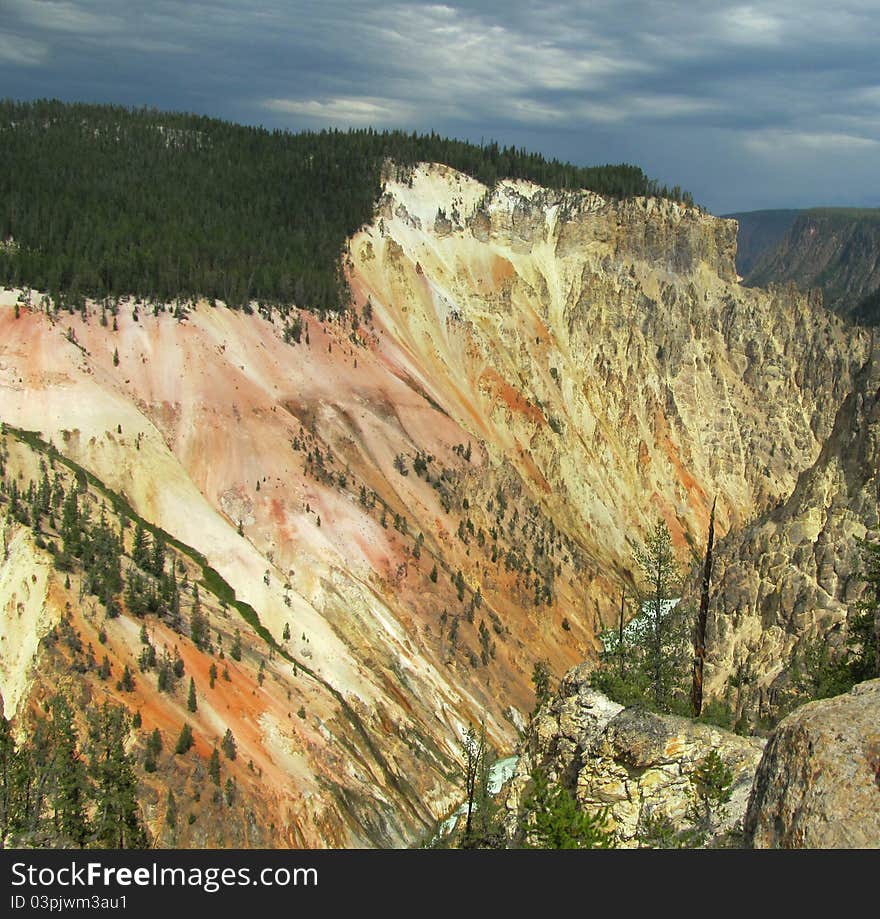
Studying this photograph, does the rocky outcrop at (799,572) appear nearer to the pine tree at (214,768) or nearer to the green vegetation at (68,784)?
the pine tree at (214,768)

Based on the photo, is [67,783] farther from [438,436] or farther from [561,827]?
[438,436]

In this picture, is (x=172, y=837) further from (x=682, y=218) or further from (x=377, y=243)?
(x=682, y=218)

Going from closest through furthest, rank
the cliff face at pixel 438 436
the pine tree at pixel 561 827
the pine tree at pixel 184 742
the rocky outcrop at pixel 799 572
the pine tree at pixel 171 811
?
the pine tree at pixel 561 827, the pine tree at pixel 171 811, the pine tree at pixel 184 742, the rocky outcrop at pixel 799 572, the cliff face at pixel 438 436

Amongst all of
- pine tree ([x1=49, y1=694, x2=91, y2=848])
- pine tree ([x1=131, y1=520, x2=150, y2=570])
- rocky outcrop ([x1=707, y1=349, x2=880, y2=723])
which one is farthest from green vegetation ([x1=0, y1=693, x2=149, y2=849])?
rocky outcrop ([x1=707, y1=349, x2=880, y2=723])

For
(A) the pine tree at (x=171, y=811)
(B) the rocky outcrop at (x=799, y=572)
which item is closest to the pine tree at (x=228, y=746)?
(A) the pine tree at (x=171, y=811)

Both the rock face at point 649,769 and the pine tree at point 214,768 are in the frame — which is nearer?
the rock face at point 649,769

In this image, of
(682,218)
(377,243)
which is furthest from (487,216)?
(682,218)

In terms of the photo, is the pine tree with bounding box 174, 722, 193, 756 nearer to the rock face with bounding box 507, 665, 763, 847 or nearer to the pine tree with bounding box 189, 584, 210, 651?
the pine tree with bounding box 189, 584, 210, 651
